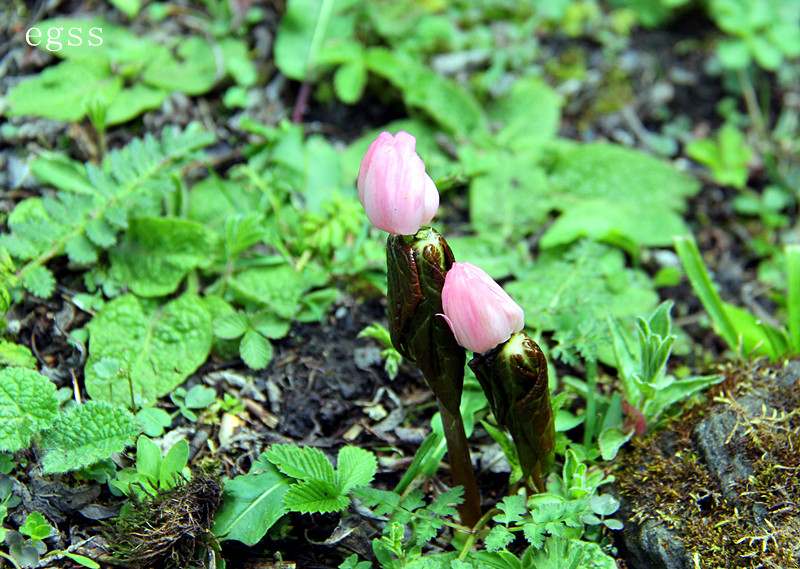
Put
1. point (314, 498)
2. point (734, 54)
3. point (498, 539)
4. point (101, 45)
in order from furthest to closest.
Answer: point (734, 54), point (101, 45), point (314, 498), point (498, 539)

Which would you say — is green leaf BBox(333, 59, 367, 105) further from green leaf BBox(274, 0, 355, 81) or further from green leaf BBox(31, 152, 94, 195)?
green leaf BBox(31, 152, 94, 195)

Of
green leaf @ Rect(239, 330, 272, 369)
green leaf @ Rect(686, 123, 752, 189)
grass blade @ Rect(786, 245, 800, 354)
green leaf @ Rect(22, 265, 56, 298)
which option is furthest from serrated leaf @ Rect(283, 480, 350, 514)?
green leaf @ Rect(686, 123, 752, 189)

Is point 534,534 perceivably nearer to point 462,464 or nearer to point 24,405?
point 462,464

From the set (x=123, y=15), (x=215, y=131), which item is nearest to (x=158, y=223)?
(x=215, y=131)

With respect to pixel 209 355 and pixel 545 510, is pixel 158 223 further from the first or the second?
pixel 545 510

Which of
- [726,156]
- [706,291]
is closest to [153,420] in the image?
[706,291]

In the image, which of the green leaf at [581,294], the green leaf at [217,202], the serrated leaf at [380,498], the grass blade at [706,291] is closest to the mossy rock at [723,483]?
the grass blade at [706,291]
